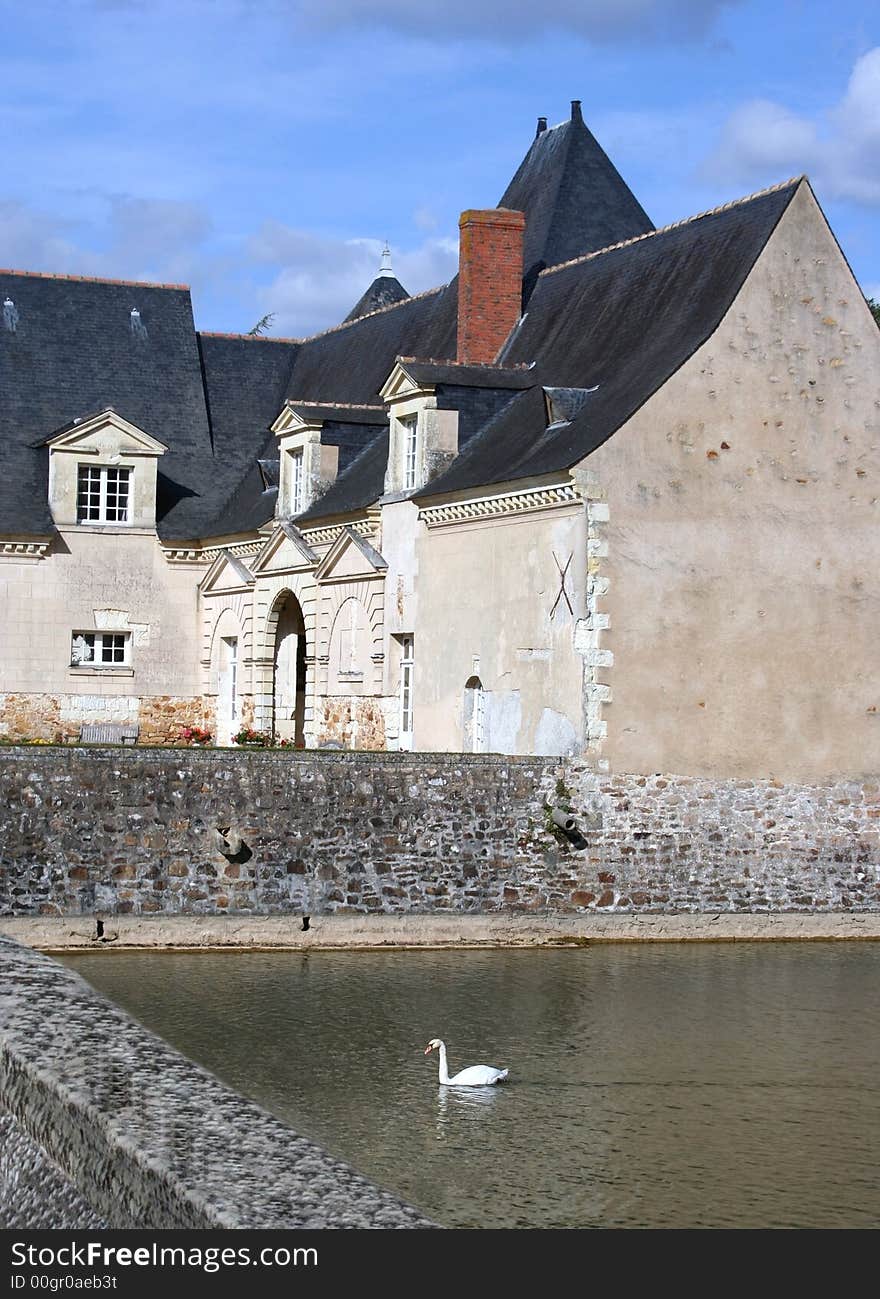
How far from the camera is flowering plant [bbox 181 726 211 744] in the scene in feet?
92.0

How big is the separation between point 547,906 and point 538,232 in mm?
12733

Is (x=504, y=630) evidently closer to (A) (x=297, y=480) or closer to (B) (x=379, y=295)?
(A) (x=297, y=480)

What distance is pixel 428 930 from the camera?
17219 mm

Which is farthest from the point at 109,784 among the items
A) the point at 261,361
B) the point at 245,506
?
the point at 261,361

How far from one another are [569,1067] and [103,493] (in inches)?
703

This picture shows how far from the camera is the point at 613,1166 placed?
384 inches

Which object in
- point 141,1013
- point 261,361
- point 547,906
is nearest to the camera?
point 141,1013

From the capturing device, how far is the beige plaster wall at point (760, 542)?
61.3ft

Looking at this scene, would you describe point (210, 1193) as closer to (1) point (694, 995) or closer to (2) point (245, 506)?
(1) point (694, 995)

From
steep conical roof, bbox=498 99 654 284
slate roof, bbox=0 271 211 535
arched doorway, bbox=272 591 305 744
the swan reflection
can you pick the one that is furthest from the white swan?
slate roof, bbox=0 271 211 535

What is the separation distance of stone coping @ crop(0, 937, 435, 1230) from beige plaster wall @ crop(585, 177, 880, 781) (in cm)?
1319

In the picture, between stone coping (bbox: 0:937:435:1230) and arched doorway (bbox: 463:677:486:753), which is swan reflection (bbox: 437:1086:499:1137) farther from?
arched doorway (bbox: 463:677:486:753)

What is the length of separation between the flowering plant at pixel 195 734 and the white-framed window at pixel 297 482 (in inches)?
168

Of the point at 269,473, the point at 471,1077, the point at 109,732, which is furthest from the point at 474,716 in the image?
the point at 471,1077
